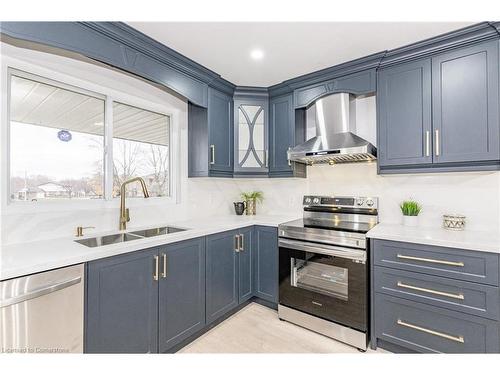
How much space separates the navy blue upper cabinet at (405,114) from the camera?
6.64ft

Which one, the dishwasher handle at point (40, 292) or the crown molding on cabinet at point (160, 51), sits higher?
the crown molding on cabinet at point (160, 51)

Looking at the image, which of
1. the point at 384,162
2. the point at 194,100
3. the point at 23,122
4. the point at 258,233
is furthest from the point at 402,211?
the point at 23,122

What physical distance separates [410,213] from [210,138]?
2.04 meters

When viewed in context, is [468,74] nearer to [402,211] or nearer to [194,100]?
[402,211]

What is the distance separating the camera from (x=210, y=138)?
8.54 feet

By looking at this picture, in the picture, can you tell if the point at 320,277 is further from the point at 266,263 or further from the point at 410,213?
the point at 410,213

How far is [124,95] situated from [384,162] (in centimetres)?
240

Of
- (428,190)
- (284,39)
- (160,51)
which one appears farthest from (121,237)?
(428,190)

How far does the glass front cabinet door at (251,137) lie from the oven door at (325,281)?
0.99 meters

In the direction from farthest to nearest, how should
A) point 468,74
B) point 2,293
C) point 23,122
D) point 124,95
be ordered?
point 124,95 → point 468,74 → point 23,122 → point 2,293

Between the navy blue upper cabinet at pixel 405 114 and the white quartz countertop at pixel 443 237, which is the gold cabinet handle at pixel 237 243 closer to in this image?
the white quartz countertop at pixel 443 237

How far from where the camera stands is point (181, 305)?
190 centimetres

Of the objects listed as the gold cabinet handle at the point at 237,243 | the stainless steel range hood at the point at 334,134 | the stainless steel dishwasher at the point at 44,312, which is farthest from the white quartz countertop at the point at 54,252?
the stainless steel range hood at the point at 334,134

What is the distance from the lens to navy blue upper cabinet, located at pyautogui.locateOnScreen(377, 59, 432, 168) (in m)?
2.02
